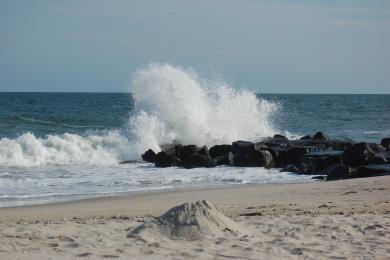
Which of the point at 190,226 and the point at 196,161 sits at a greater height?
the point at 196,161

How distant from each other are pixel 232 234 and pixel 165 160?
11406 mm

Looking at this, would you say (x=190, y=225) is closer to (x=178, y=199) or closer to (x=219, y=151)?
(x=178, y=199)

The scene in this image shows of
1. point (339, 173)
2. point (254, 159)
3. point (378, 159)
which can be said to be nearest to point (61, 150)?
point (254, 159)

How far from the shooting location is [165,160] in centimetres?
1803

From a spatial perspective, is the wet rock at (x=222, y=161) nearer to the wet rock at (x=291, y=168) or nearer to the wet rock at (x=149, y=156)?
the wet rock at (x=291, y=168)

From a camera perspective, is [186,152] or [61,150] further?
[61,150]

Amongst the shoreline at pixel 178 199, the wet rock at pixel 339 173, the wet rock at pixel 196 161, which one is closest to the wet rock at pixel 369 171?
the wet rock at pixel 339 173

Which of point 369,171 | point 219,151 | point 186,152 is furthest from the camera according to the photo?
point 219,151

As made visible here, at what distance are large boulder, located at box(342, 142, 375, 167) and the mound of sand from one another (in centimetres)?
989

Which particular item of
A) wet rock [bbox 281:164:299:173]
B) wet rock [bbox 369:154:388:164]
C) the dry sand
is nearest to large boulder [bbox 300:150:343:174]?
wet rock [bbox 281:164:299:173]

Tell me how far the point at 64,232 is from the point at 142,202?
3757 mm

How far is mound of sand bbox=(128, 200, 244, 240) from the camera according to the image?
6578mm

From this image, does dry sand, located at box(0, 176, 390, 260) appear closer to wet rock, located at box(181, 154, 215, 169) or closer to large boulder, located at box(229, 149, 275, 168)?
large boulder, located at box(229, 149, 275, 168)

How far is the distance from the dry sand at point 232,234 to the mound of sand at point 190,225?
0.08 meters
